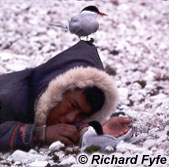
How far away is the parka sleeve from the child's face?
0.26 m

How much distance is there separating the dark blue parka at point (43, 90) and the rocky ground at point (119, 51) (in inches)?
7.6

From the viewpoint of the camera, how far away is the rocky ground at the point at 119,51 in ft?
10.6

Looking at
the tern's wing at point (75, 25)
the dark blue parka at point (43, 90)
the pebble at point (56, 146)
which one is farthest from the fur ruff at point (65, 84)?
the tern's wing at point (75, 25)

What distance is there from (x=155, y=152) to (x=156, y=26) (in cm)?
735

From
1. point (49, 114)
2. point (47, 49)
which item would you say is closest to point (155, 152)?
point (49, 114)

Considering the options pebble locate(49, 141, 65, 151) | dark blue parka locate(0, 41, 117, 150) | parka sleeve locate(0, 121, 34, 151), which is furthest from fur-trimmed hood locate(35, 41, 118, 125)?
pebble locate(49, 141, 65, 151)

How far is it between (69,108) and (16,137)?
0.52 m

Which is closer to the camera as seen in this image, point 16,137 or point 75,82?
point 16,137

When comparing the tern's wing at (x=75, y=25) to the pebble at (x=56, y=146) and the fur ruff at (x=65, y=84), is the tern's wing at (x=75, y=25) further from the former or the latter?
the pebble at (x=56, y=146)

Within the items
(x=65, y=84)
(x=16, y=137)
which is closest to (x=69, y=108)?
(x=65, y=84)

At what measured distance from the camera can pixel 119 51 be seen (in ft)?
27.3

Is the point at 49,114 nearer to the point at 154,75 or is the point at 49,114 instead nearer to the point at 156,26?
the point at 154,75

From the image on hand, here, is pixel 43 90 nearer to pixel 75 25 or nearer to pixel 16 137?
pixel 16 137

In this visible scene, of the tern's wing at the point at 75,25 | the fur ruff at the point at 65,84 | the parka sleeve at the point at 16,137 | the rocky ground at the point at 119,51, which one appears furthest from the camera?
the tern's wing at the point at 75,25
